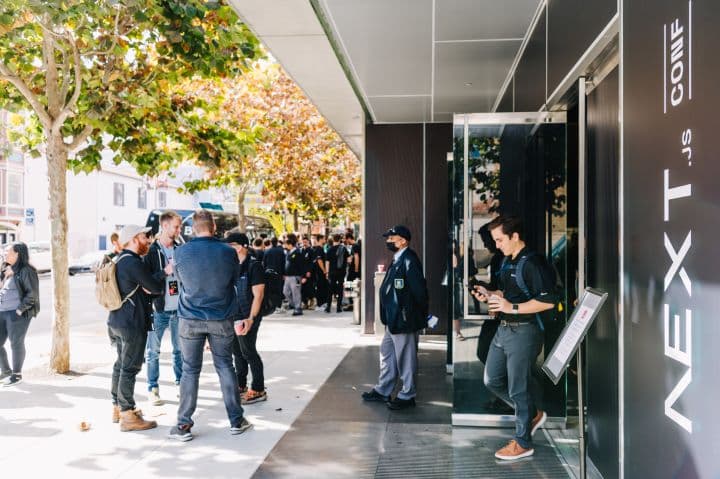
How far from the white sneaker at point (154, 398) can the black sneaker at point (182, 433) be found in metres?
1.28

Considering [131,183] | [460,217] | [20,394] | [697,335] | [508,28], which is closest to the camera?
[697,335]

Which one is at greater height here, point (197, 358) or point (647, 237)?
point (647, 237)

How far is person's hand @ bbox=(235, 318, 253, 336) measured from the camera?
21.3 feet

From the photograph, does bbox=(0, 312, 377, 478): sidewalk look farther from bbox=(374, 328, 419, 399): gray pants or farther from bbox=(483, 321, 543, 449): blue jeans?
bbox=(483, 321, 543, 449): blue jeans

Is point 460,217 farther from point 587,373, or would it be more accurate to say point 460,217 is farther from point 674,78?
point 674,78

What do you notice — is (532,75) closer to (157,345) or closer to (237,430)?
(237,430)

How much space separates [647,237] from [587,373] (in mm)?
1905

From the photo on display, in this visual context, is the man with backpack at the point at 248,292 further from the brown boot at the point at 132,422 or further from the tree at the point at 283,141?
the tree at the point at 283,141

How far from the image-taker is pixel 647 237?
3133 mm

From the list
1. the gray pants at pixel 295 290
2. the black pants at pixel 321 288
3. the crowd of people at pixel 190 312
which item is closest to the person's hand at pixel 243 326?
the crowd of people at pixel 190 312

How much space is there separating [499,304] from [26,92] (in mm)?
6860

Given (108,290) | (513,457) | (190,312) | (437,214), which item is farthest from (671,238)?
(437,214)

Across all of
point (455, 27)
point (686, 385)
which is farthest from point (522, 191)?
point (686, 385)

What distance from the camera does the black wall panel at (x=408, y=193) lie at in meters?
11.7
